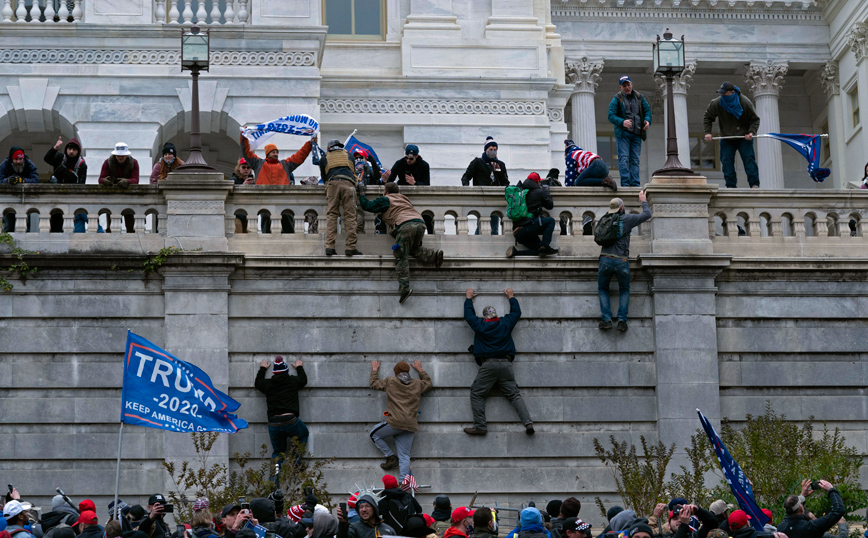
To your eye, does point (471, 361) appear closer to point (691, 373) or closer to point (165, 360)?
point (691, 373)

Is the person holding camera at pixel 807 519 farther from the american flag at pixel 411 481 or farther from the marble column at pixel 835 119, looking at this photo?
the marble column at pixel 835 119

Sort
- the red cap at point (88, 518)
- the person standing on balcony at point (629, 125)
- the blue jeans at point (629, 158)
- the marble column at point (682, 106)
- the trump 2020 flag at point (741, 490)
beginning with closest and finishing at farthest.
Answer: the red cap at point (88, 518), the trump 2020 flag at point (741, 490), the blue jeans at point (629, 158), the person standing on balcony at point (629, 125), the marble column at point (682, 106)

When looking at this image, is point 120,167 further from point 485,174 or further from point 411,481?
point 411,481

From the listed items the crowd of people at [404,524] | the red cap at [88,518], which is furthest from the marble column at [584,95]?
the red cap at [88,518]

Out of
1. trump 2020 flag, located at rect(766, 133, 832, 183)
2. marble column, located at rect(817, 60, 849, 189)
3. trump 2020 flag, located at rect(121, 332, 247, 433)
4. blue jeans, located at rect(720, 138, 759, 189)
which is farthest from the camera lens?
marble column, located at rect(817, 60, 849, 189)

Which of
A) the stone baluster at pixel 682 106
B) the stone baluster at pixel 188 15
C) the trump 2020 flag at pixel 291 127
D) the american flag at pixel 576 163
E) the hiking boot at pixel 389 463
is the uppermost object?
the stone baluster at pixel 682 106

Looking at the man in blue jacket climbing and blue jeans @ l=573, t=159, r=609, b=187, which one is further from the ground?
blue jeans @ l=573, t=159, r=609, b=187

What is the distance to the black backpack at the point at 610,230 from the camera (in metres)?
25.2

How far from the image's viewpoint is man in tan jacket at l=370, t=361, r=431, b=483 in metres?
24.4

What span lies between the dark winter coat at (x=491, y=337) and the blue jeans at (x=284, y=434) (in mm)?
3188

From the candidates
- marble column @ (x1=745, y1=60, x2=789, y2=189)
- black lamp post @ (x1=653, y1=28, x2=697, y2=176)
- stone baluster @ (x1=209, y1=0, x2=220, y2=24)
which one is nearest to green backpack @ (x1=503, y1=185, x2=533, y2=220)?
black lamp post @ (x1=653, y1=28, x2=697, y2=176)

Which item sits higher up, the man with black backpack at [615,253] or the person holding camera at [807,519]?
the man with black backpack at [615,253]

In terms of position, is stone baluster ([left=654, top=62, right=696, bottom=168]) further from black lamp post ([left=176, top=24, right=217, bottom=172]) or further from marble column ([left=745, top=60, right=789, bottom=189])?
black lamp post ([left=176, top=24, right=217, bottom=172])

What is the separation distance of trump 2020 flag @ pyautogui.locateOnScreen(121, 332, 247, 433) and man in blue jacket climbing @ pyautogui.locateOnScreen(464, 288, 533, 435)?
4.94 meters
